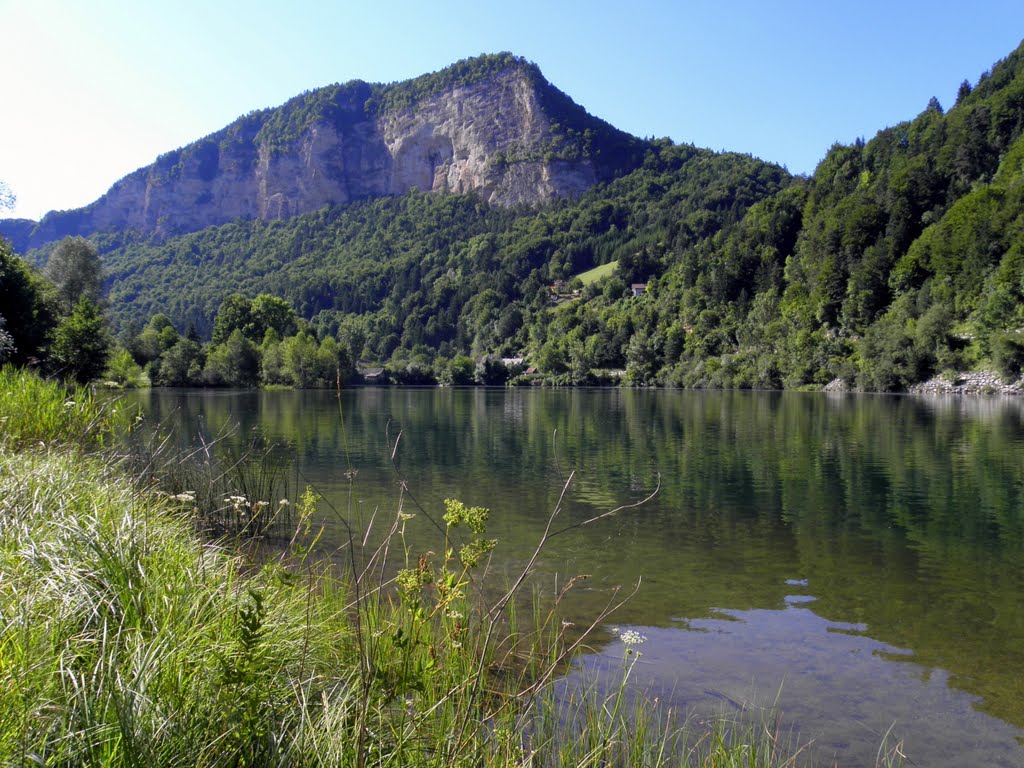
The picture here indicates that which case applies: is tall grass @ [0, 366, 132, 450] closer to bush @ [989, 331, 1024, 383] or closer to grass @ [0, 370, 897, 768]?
grass @ [0, 370, 897, 768]

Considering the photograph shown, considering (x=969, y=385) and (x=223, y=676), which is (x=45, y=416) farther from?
(x=969, y=385)

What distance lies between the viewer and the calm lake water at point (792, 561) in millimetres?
6117

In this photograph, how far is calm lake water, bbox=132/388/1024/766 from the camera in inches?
241

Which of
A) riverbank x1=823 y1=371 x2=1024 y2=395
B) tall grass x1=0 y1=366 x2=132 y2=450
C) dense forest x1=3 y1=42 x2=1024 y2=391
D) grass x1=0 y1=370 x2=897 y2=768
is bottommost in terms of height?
riverbank x1=823 y1=371 x2=1024 y2=395

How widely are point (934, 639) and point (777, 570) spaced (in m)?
2.96

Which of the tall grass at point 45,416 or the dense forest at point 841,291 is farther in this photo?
the dense forest at point 841,291

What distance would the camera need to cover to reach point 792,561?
11.1 meters

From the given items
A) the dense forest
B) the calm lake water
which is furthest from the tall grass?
the dense forest

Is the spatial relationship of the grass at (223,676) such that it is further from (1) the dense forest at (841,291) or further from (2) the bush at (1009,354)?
(1) the dense forest at (841,291)

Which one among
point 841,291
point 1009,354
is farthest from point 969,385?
point 841,291

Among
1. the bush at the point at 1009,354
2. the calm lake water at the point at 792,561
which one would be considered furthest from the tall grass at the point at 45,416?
the bush at the point at 1009,354

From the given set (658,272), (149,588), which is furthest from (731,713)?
(658,272)

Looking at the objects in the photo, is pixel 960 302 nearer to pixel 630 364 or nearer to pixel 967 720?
pixel 630 364

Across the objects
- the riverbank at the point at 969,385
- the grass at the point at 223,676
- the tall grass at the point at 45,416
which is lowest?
the riverbank at the point at 969,385
